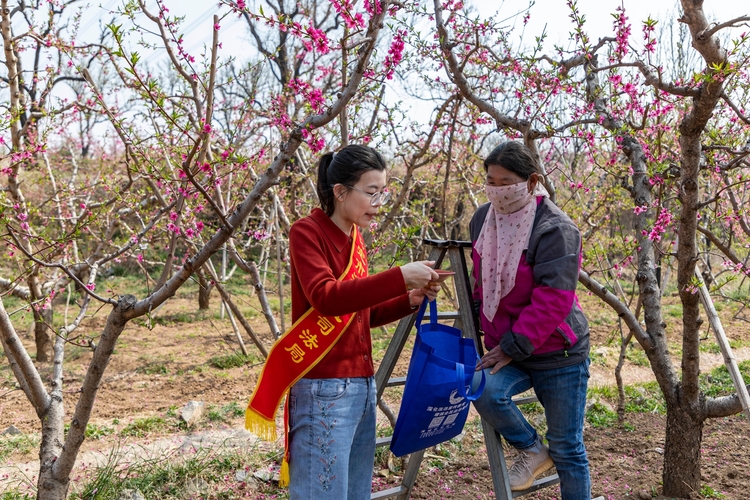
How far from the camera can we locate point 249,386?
6.21 meters

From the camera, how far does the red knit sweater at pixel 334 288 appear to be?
1.87 metres

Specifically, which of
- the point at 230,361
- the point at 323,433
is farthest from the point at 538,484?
the point at 230,361

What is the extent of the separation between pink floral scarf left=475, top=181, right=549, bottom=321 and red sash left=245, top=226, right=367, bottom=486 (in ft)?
2.18

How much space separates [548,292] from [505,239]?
0.31 m

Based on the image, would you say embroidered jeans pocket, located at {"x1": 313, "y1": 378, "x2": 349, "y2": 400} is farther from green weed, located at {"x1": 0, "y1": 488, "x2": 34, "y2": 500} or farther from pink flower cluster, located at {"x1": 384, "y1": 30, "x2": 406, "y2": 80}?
green weed, located at {"x1": 0, "y1": 488, "x2": 34, "y2": 500}

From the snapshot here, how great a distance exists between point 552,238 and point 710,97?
957 mm

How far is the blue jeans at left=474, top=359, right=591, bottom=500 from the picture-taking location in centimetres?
236

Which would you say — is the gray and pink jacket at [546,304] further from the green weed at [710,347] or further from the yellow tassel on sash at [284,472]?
the green weed at [710,347]

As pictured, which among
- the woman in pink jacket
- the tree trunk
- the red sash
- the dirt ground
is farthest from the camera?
the dirt ground

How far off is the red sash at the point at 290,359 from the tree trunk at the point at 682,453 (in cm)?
210

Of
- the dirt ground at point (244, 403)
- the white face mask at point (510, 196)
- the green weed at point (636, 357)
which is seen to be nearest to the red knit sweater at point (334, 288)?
the white face mask at point (510, 196)

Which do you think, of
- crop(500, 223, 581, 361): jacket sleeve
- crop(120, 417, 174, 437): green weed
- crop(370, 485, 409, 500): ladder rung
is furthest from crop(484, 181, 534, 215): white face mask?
crop(120, 417, 174, 437): green weed

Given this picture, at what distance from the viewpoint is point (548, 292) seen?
221 cm

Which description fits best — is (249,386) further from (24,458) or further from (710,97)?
(710,97)
